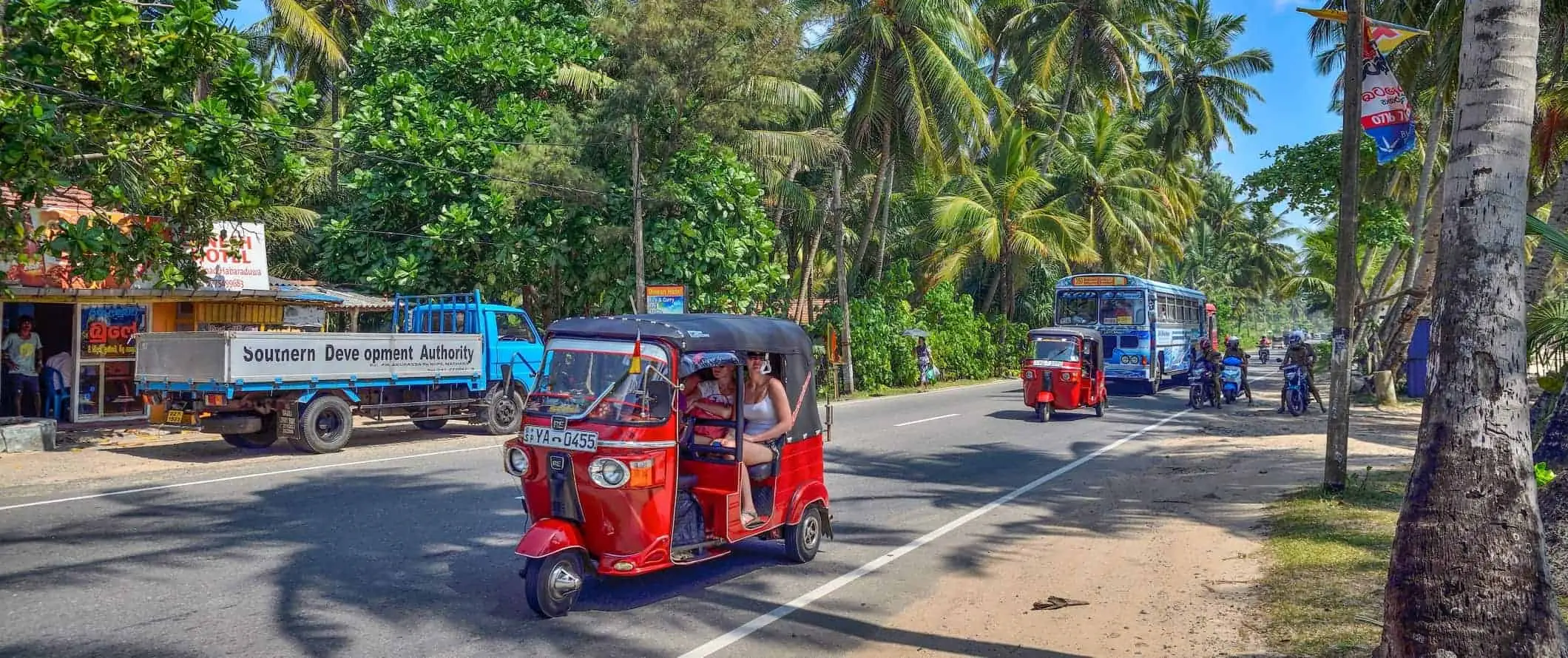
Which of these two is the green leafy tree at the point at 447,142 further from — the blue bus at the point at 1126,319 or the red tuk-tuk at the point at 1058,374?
the blue bus at the point at 1126,319

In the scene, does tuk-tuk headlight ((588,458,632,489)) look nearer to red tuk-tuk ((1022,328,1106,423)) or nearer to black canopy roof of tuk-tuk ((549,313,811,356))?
black canopy roof of tuk-tuk ((549,313,811,356))

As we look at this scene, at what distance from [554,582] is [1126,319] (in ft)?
76.8

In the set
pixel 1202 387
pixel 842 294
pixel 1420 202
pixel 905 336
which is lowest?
pixel 1202 387

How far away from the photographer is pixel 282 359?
13750 mm

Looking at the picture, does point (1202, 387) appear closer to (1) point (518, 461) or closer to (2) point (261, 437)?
(2) point (261, 437)

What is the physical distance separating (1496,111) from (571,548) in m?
5.56

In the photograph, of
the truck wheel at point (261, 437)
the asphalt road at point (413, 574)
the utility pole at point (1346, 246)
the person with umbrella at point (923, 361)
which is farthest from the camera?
the person with umbrella at point (923, 361)

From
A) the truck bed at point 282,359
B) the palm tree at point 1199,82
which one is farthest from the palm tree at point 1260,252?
the truck bed at point 282,359

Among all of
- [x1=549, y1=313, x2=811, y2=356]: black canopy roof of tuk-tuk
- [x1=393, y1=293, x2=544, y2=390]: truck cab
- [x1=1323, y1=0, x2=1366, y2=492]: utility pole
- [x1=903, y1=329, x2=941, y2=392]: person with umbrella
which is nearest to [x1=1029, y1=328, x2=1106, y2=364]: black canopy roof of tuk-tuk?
[x1=1323, y1=0, x2=1366, y2=492]: utility pole

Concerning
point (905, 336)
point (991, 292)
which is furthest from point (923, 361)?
point (991, 292)

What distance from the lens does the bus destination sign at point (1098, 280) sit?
27250 millimetres

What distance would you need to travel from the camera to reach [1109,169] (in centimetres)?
4028

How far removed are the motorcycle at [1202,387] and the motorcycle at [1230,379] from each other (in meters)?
0.45

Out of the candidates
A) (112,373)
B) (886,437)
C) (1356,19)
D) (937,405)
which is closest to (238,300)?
(112,373)
